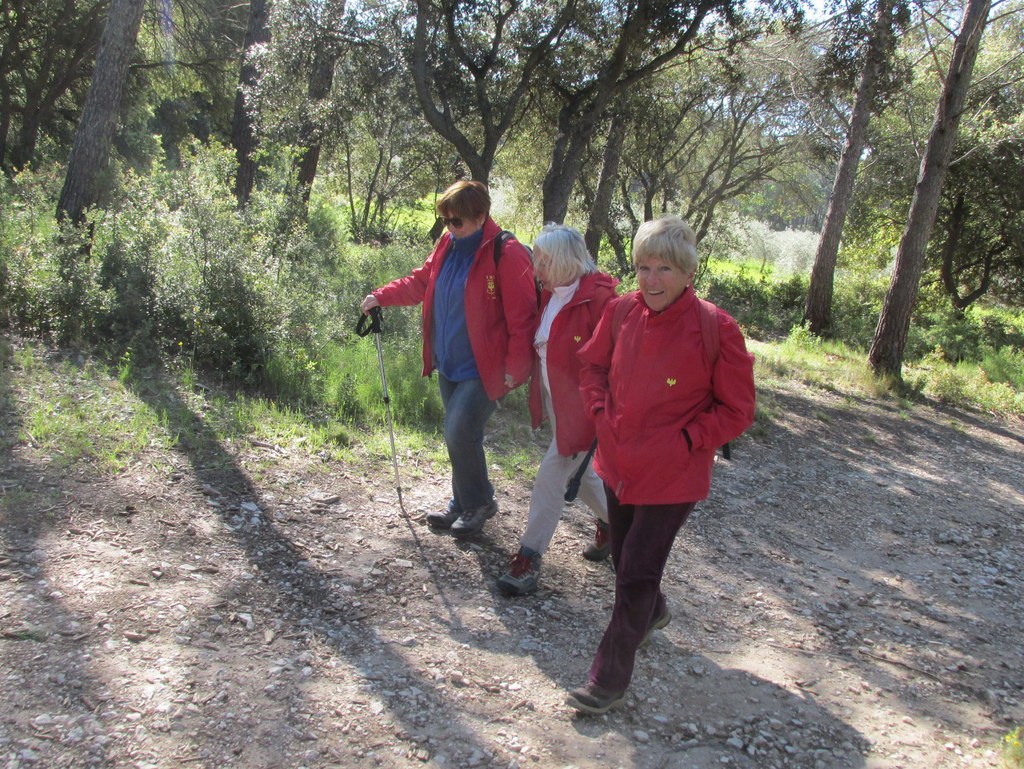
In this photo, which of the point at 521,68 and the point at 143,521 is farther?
the point at 521,68

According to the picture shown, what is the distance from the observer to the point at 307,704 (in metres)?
3.01

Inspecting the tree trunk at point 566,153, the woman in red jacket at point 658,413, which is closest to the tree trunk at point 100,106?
the tree trunk at point 566,153

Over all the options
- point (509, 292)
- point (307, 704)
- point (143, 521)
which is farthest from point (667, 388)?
point (143, 521)

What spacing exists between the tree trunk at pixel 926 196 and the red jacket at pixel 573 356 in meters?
9.12

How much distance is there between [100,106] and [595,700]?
8846 millimetres

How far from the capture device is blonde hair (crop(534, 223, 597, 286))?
381 centimetres

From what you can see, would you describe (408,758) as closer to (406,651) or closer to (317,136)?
(406,651)

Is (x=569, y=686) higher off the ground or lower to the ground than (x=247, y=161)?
lower

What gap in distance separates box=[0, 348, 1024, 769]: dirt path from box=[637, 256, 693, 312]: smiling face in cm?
176

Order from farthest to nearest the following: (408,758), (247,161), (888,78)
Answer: (247,161), (888,78), (408,758)

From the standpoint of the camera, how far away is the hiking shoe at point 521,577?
4.07 meters

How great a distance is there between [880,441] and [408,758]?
7731mm

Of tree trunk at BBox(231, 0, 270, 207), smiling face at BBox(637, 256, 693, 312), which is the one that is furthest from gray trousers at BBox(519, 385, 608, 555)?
tree trunk at BBox(231, 0, 270, 207)

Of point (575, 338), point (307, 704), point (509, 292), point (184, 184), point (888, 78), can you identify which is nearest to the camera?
point (307, 704)
